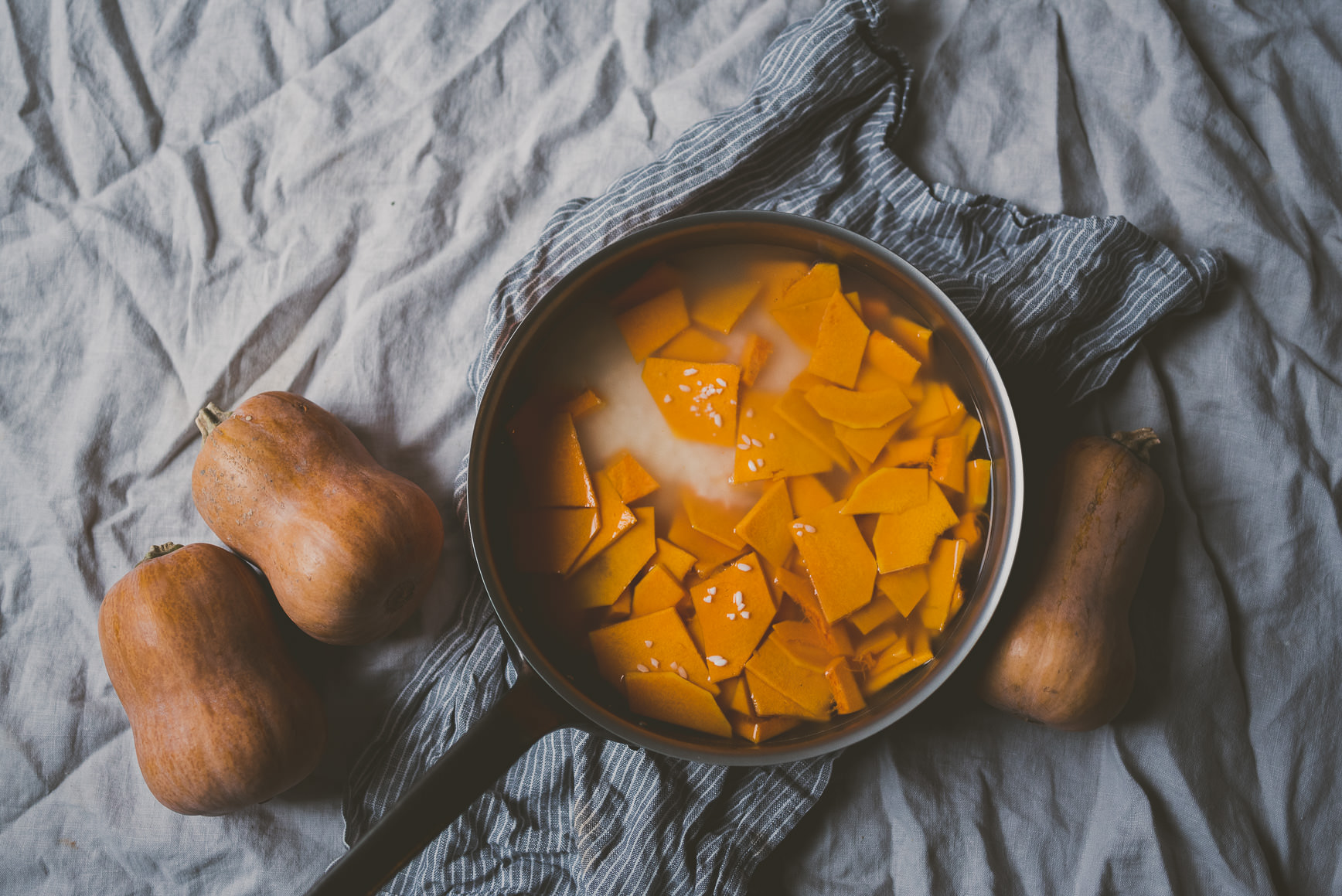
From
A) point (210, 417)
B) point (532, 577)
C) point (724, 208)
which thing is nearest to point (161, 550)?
point (210, 417)

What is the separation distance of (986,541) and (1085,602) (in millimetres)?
123

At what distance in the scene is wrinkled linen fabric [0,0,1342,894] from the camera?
3.01 feet

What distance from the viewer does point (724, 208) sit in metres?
0.98

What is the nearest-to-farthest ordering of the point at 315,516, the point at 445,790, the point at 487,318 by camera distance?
the point at 445,790, the point at 315,516, the point at 487,318

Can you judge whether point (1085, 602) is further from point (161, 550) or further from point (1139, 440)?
point (161, 550)

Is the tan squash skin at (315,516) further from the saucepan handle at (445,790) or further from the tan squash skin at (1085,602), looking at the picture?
the tan squash skin at (1085,602)

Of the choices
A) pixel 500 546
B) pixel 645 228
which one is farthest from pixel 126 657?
pixel 645 228

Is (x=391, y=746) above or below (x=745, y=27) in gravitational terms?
below

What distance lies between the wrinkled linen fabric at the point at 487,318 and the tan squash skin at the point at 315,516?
0.10 m

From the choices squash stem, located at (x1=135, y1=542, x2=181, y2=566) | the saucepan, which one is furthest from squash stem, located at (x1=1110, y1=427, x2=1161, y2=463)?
squash stem, located at (x1=135, y1=542, x2=181, y2=566)

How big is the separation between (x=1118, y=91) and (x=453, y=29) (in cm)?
78

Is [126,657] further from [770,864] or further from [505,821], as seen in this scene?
[770,864]

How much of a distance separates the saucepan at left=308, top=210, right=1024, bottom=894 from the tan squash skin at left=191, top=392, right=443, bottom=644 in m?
0.10

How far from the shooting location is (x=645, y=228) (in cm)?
78
